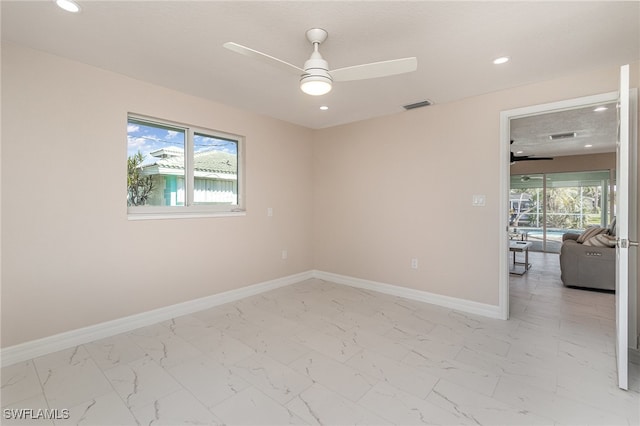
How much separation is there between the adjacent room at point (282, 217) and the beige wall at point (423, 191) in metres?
0.03

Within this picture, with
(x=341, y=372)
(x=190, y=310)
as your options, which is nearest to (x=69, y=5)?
(x=190, y=310)

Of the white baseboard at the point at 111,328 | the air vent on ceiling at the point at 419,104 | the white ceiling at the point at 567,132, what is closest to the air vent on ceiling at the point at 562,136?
the white ceiling at the point at 567,132

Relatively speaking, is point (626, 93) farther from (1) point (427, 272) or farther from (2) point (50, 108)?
(2) point (50, 108)

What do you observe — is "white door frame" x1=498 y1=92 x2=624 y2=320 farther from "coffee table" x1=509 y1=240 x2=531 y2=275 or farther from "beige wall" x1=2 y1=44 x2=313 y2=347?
"beige wall" x1=2 y1=44 x2=313 y2=347

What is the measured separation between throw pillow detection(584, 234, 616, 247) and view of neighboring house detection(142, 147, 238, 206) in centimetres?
516

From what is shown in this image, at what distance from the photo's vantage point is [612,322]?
10.2ft

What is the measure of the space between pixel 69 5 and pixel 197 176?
A: 6.40 ft

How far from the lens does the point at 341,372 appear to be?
2.20m

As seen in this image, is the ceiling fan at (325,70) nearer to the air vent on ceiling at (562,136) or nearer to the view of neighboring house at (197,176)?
the view of neighboring house at (197,176)

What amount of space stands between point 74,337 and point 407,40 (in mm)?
3644

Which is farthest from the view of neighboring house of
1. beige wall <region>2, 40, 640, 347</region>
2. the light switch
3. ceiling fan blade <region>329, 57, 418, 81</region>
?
the light switch

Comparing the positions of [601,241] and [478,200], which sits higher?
[478,200]

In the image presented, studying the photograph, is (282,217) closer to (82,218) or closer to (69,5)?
(82,218)

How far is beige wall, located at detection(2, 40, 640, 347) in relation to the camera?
241 cm
